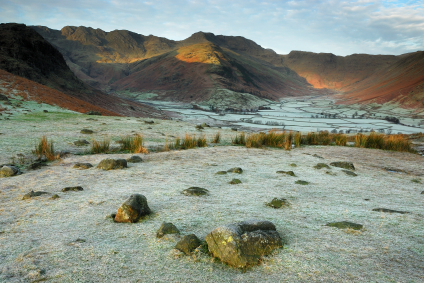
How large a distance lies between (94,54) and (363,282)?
187 m

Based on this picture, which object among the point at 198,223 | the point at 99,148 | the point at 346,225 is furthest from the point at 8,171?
the point at 346,225

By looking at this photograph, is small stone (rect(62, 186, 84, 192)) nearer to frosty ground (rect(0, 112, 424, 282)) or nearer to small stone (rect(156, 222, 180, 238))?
frosty ground (rect(0, 112, 424, 282))

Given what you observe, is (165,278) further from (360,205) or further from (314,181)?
(314,181)

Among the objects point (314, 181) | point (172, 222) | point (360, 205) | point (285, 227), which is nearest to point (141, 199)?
point (172, 222)

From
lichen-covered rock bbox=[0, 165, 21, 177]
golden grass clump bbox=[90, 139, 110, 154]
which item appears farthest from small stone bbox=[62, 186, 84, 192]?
golden grass clump bbox=[90, 139, 110, 154]

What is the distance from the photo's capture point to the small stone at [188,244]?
2.62 m

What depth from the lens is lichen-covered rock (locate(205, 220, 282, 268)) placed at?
242cm

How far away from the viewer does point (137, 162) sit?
22.9 ft

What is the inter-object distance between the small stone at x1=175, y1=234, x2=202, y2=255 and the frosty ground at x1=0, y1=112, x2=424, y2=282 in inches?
2.7

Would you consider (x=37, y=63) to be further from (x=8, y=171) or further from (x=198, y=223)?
(x=198, y=223)

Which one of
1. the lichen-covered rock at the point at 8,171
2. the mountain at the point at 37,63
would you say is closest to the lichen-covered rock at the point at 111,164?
the lichen-covered rock at the point at 8,171

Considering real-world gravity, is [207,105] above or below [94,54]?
below

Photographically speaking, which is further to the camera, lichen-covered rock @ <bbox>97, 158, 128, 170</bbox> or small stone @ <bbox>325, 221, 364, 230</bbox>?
lichen-covered rock @ <bbox>97, 158, 128, 170</bbox>

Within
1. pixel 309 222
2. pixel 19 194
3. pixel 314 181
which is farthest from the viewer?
pixel 314 181
